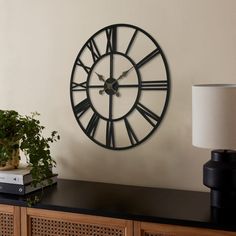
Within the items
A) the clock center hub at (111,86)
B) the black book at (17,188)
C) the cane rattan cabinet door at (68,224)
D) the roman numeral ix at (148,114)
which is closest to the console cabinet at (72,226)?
the cane rattan cabinet door at (68,224)

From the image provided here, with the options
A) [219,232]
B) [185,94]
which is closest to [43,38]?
[185,94]

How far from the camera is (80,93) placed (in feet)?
7.55

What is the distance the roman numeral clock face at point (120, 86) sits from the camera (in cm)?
212

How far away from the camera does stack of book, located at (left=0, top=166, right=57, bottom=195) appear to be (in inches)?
79.0

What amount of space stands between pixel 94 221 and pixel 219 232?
0.56 metres

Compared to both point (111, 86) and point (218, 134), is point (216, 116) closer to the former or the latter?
point (218, 134)

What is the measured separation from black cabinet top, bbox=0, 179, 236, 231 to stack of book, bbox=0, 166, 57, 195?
5cm

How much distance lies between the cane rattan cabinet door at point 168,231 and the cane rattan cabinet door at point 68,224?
45 millimetres

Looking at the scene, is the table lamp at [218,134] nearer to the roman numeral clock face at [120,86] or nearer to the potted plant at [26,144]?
the roman numeral clock face at [120,86]

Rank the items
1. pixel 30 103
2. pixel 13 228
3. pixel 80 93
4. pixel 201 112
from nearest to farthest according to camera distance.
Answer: pixel 201 112
pixel 13 228
pixel 80 93
pixel 30 103

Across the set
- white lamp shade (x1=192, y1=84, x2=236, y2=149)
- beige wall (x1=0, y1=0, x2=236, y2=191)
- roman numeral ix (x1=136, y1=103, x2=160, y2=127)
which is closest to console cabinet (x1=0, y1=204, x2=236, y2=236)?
white lamp shade (x1=192, y1=84, x2=236, y2=149)

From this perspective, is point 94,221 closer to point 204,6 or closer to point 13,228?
point 13,228

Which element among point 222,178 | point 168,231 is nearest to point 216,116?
point 222,178

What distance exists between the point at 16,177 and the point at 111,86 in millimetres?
723
